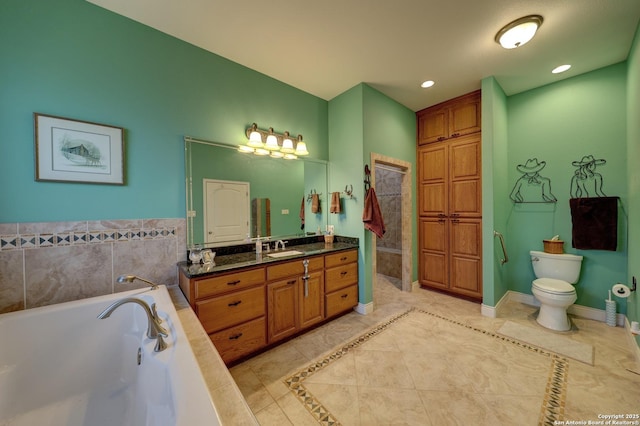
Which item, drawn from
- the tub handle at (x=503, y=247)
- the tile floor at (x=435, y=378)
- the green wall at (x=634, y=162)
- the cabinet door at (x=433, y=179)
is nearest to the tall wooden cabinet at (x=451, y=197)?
the cabinet door at (x=433, y=179)

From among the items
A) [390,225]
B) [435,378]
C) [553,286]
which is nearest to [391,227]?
[390,225]

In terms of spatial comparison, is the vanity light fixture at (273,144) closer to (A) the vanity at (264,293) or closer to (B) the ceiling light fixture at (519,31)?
(A) the vanity at (264,293)

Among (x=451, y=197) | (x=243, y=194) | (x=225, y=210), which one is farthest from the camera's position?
(x=451, y=197)

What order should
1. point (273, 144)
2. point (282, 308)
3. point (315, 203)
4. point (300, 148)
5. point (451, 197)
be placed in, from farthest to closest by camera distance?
1. point (451, 197)
2. point (315, 203)
3. point (300, 148)
4. point (273, 144)
5. point (282, 308)

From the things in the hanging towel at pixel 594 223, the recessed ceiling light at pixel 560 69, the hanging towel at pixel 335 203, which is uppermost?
the recessed ceiling light at pixel 560 69

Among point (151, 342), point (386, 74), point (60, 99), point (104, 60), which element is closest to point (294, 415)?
point (151, 342)

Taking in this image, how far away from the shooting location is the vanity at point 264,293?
1732 mm

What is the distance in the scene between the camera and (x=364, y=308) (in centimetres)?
277

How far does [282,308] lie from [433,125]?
11.0 ft

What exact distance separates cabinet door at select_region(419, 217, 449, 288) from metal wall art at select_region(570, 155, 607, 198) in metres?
1.40

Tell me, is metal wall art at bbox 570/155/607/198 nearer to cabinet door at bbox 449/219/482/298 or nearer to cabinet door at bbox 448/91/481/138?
cabinet door at bbox 449/219/482/298

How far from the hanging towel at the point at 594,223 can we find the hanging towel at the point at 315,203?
2965 mm

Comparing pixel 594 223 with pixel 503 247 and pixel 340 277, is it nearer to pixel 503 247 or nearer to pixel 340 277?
pixel 503 247

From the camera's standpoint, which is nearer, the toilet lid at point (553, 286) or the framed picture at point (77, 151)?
the framed picture at point (77, 151)
